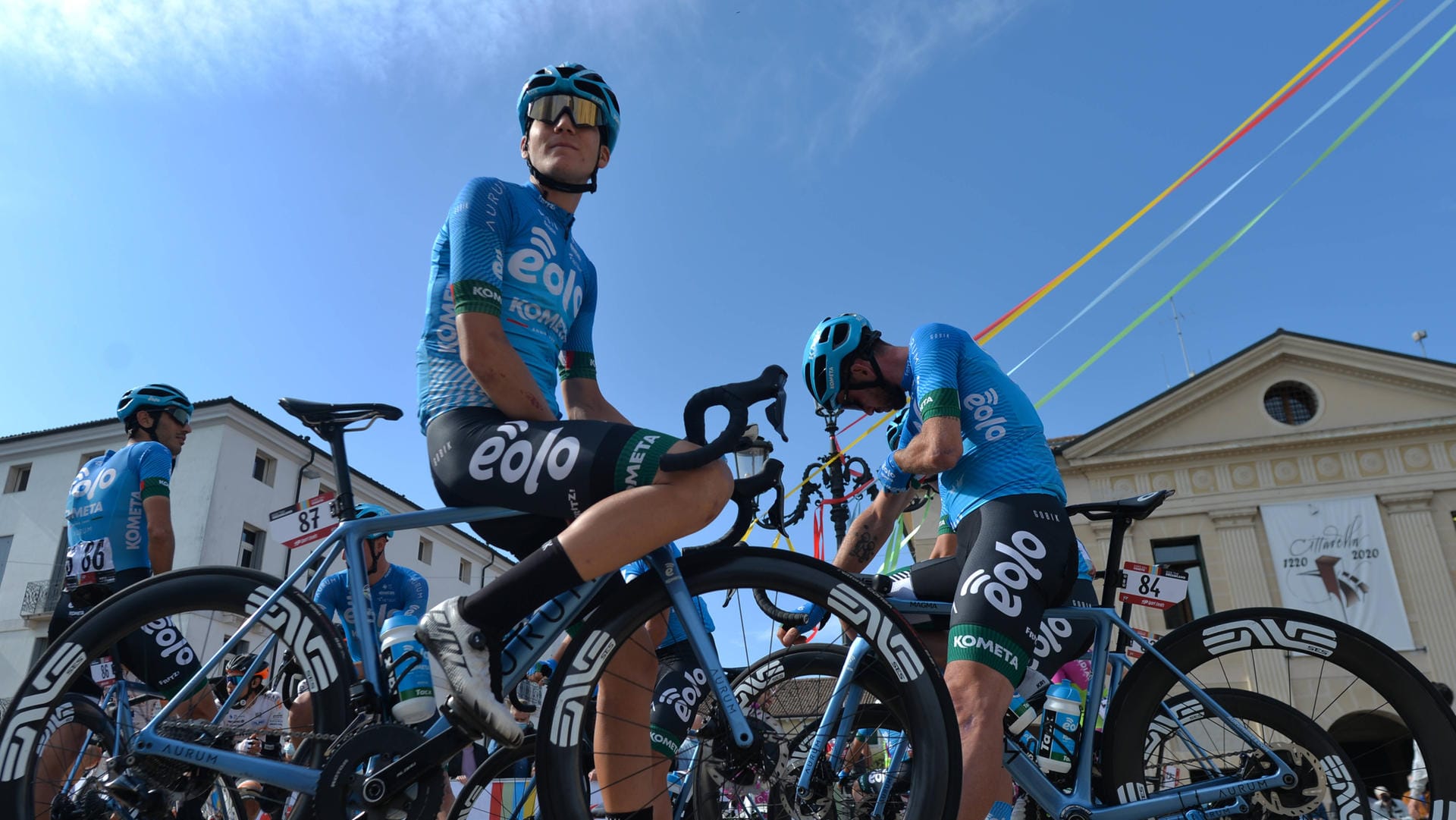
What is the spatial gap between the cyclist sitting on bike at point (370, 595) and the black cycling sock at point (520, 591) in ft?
1.85

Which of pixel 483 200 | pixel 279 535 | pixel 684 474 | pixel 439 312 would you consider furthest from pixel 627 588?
pixel 279 535

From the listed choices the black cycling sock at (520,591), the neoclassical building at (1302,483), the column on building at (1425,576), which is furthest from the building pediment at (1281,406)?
the black cycling sock at (520,591)

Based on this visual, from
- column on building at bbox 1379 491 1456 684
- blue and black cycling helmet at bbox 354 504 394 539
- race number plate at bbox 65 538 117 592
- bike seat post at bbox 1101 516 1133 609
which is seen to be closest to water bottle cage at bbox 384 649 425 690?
blue and black cycling helmet at bbox 354 504 394 539

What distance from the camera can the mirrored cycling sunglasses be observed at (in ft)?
10.7

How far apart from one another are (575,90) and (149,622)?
2.21 m

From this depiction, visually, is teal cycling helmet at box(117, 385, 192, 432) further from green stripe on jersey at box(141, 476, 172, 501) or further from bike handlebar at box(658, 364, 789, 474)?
bike handlebar at box(658, 364, 789, 474)

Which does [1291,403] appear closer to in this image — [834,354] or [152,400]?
[834,354]

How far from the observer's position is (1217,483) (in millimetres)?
28656

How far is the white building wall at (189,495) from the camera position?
3369cm

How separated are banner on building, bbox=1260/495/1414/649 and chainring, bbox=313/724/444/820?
2896cm

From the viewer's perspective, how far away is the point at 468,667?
2195mm

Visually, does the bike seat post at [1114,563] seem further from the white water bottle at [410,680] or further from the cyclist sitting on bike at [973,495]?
the white water bottle at [410,680]

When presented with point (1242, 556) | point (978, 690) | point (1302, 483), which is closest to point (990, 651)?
point (978, 690)

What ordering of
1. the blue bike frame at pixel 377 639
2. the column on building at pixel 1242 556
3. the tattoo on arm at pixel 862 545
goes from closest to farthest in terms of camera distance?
1. the blue bike frame at pixel 377 639
2. the tattoo on arm at pixel 862 545
3. the column on building at pixel 1242 556
